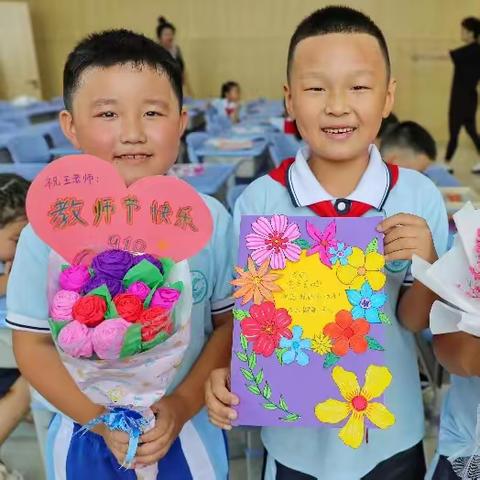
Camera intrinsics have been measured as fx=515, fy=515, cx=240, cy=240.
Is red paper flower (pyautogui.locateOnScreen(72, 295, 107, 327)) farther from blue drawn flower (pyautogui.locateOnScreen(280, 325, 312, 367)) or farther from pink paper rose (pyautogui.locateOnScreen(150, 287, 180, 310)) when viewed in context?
blue drawn flower (pyautogui.locateOnScreen(280, 325, 312, 367))

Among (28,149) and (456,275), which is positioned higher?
(456,275)

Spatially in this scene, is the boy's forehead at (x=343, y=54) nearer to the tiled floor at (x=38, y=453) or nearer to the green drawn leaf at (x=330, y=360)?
the green drawn leaf at (x=330, y=360)

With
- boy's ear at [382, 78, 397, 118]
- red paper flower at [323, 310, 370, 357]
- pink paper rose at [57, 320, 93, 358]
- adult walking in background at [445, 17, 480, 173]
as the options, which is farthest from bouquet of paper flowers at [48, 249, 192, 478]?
adult walking in background at [445, 17, 480, 173]

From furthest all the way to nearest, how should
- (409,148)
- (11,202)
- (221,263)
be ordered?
1. (409,148)
2. (11,202)
3. (221,263)

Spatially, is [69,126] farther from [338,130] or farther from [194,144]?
[194,144]

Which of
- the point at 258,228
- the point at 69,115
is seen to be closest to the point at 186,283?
the point at 258,228

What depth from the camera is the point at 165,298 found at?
2.07ft

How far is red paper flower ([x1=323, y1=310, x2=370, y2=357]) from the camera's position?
2.36 ft

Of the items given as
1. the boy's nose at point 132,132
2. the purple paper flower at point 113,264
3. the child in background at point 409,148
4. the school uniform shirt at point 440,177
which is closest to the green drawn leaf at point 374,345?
the purple paper flower at point 113,264

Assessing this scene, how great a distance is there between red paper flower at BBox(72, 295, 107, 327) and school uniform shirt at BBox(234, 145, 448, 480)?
1.11 ft

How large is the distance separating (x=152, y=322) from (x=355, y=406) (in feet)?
1.01

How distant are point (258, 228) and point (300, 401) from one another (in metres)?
0.25

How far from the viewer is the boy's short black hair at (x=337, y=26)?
81cm

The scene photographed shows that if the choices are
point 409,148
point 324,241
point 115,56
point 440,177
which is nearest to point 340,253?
point 324,241
